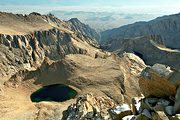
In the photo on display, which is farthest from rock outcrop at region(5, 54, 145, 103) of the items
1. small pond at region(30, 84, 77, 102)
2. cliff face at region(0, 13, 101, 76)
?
cliff face at region(0, 13, 101, 76)

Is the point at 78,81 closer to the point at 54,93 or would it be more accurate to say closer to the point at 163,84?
the point at 54,93

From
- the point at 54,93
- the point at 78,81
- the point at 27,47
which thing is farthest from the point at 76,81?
the point at 27,47

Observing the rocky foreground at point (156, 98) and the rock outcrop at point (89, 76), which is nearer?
the rocky foreground at point (156, 98)

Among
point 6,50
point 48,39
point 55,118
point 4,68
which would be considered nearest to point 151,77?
point 55,118

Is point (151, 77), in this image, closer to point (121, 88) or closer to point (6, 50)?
point (121, 88)

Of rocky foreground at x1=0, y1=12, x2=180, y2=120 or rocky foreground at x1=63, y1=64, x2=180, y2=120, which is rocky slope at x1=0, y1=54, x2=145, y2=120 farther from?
rocky foreground at x1=63, y1=64, x2=180, y2=120

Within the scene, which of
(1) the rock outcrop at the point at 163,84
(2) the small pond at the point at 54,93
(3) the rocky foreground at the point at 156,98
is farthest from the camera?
(2) the small pond at the point at 54,93

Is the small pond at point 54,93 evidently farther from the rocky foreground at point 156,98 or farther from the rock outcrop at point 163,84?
the rock outcrop at point 163,84

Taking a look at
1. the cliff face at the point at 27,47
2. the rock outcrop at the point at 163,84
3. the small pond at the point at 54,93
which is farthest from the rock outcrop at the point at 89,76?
the rock outcrop at the point at 163,84
